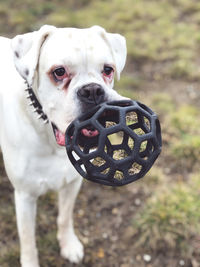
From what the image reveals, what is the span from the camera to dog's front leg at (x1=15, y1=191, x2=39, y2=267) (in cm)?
259

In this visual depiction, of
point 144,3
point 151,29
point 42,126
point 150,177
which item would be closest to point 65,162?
point 42,126

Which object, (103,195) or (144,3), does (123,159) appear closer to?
(103,195)

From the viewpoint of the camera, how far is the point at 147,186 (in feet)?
12.3

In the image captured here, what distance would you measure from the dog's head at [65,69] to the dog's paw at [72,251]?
1.35 metres

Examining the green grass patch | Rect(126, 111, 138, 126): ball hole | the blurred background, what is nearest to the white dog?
Rect(126, 111, 138, 126): ball hole

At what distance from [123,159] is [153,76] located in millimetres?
3634

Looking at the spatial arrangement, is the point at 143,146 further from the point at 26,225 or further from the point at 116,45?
the point at 26,225

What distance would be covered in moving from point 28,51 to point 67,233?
1.62 meters

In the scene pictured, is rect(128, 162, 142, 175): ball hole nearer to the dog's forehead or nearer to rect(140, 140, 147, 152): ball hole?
rect(140, 140, 147, 152): ball hole

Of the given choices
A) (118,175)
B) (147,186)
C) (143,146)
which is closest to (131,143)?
(143,146)

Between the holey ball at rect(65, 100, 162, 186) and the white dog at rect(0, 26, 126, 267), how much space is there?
0.08m

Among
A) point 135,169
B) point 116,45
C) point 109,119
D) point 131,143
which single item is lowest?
point 135,169

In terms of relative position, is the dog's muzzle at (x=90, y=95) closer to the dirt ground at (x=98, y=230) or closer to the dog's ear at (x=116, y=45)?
the dog's ear at (x=116, y=45)

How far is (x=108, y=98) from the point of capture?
2020 millimetres
